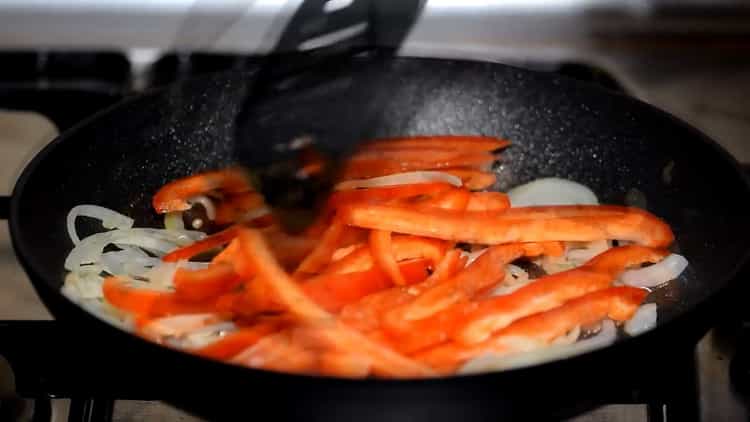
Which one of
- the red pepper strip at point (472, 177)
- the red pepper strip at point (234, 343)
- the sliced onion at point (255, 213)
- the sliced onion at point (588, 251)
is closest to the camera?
the red pepper strip at point (234, 343)

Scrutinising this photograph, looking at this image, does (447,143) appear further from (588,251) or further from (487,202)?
(588,251)

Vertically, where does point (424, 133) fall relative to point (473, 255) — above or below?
above

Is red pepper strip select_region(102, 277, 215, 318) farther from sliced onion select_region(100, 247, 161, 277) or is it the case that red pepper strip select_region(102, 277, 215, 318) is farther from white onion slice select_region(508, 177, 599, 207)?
white onion slice select_region(508, 177, 599, 207)

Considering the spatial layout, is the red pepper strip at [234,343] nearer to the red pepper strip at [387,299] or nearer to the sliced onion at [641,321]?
the red pepper strip at [387,299]

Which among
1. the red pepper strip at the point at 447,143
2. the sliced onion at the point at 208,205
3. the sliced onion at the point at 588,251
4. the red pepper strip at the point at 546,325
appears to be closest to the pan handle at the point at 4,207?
the sliced onion at the point at 208,205

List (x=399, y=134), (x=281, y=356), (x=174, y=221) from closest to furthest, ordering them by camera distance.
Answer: (x=281, y=356) → (x=174, y=221) → (x=399, y=134)

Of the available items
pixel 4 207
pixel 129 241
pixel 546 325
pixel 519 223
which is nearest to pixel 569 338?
pixel 546 325

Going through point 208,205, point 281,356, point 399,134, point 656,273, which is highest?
point 399,134
